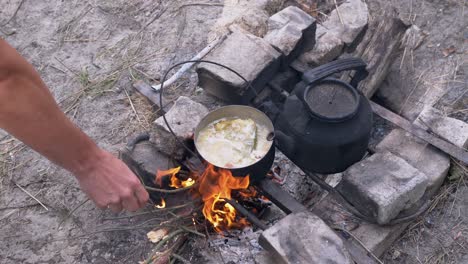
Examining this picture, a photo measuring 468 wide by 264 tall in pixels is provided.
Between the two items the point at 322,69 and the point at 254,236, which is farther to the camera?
the point at 254,236

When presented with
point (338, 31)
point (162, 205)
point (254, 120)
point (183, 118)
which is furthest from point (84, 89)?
point (338, 31)

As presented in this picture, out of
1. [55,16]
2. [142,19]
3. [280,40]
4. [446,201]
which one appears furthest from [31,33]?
[446,201]

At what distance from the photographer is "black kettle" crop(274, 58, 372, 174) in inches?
104

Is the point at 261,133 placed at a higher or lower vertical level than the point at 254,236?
higher

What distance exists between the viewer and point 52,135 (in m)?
1.99

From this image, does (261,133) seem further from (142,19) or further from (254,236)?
(142,19)

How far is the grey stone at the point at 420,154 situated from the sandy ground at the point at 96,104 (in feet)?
0.52

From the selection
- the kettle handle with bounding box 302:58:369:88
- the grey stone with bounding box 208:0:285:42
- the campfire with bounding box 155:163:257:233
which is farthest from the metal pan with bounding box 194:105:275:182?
the grey stone with bounding box 208:0:285:42

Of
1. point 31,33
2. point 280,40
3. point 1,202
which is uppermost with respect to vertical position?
point 280,40

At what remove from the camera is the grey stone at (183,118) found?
2941mm

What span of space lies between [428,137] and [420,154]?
0.43 ft

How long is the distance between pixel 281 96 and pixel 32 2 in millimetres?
2879

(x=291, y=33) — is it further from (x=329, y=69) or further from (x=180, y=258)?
(x=180, y=258)

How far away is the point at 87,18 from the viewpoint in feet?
14.3
